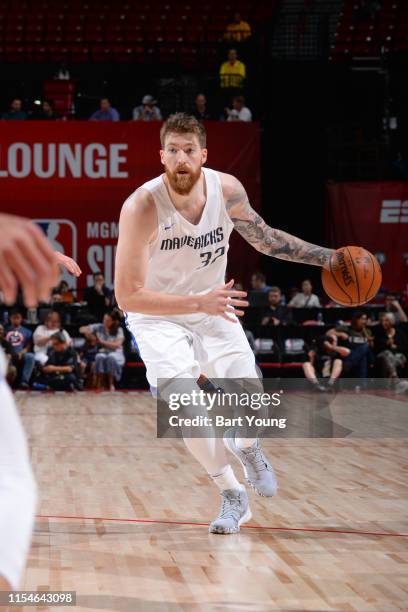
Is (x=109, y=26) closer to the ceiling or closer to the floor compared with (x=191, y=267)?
A: closer to the ceiling

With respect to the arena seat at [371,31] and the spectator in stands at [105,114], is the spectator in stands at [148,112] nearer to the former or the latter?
the spectator in stands at [105,114]

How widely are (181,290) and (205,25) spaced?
13.2m

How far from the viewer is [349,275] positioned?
4652 millimetres

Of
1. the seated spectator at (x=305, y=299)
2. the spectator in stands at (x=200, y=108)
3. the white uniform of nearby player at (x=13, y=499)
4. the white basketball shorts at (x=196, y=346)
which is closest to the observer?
the white uniform of nearby player at (x=13, y=499)

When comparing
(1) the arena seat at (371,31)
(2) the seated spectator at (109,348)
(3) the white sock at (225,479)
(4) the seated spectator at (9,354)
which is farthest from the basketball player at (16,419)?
(1) the arena seat at (371,31)

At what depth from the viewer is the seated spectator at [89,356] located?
12836 millimetres

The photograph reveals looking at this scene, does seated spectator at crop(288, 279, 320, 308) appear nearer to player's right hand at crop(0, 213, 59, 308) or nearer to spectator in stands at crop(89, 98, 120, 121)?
spectator in stands at crop(89, 98, 120, 121)

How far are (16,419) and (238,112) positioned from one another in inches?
537

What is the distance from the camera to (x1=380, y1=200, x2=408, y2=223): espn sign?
14.3 meters

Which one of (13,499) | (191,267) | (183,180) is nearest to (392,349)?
(191,267)

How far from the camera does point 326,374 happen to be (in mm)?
12516

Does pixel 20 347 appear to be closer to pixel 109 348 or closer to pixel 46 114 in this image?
pixel 109 348

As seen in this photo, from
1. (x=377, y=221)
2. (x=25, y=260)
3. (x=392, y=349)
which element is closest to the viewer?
(x=25, y=260)

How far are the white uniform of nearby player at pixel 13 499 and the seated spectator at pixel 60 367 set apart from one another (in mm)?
10873
